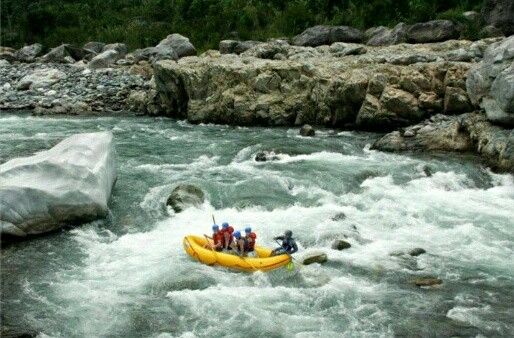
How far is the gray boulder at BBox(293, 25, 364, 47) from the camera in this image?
30.2 meters

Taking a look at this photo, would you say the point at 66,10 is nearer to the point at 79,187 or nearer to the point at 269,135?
the point at 269,135

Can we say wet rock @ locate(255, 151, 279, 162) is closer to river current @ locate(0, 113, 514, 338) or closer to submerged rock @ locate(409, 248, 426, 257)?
river current @ locate(0, 113, 514, 338)

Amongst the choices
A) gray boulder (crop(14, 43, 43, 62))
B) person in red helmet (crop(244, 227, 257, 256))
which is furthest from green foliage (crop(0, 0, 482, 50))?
person in red helmet (crop(244, 227, 257, 256))

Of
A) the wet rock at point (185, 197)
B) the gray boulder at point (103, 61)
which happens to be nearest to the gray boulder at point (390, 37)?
the gray boulder at point (103, 61)

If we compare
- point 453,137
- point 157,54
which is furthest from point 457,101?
point 157,54

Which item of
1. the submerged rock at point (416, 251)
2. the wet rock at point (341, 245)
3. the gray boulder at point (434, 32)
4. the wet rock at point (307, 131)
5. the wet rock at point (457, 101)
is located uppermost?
the gray boulder at point (434, 32)

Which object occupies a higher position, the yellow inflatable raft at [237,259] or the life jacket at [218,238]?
the life jacket at [218,238]

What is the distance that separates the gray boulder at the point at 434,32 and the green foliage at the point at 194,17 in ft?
2.12

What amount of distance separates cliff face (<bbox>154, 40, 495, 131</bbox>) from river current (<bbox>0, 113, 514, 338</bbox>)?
2685 millimetres

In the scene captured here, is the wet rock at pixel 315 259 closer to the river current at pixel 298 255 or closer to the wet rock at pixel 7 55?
the river current at pixel 298 255

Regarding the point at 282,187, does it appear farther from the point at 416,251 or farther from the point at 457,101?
the point at 457,101

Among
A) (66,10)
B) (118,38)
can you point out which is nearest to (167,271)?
(118,38)

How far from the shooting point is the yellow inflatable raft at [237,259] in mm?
9617

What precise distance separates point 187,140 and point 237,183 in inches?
225
